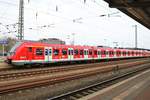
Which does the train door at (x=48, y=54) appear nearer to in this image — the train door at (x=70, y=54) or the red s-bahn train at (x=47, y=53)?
the red s-bahn train at (x=47, y=53)

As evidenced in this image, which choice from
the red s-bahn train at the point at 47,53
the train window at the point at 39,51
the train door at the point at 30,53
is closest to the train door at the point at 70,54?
the red s-bahn train at the point at 47,53

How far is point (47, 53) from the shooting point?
30141 millimetres

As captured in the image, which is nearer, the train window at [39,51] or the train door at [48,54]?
the train window at [39,51]

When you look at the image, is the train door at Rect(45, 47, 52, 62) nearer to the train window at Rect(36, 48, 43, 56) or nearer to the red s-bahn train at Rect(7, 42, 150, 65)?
the red s-bahn train at Rect(7, 42, 150, 65)

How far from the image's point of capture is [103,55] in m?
47.0

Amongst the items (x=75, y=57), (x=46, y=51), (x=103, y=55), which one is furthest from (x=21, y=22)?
(x=103, y=55)

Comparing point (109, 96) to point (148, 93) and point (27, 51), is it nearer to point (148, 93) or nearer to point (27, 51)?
point (148, 93)

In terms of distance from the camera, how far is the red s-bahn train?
26.4 meters

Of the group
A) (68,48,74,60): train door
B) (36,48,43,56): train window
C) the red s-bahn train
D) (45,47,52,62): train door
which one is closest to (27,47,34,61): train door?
the red s-bahn train

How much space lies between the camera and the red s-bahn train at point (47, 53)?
86.7 ft

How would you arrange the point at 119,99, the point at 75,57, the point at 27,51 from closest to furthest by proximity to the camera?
the point at 119,99 < the point at 27,51 < the point at 75,57

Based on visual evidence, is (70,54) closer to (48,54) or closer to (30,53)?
(48,54)

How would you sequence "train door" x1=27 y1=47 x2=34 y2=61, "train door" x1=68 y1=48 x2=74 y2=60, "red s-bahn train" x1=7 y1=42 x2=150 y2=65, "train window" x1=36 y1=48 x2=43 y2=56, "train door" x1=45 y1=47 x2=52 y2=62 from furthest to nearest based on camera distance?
"train door" x1=68 y1=48 x2=74 y2=60 → "train door" x1=45 y1=47 x2=52 y2=62 → "train window" x1=36 y1=48 x2=43 y2=56 → "train door" x1=27 y1=47 x2=34 y2=61 → "red s-bahn train" x1=7 y1=42 x2=150 y2=65

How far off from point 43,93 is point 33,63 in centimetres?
1609
